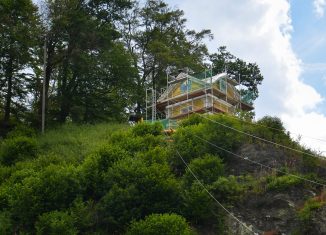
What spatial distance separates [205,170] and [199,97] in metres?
15.9

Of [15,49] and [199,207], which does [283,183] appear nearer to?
[199,207]

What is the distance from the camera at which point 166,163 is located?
20.9m

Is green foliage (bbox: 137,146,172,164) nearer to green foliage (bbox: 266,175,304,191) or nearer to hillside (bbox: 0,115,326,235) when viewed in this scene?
hillside (bbox: 0,115,326,235)

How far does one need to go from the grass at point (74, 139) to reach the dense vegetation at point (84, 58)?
10.5 feet

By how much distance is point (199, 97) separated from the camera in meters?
35.7

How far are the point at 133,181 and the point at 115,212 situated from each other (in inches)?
47.5

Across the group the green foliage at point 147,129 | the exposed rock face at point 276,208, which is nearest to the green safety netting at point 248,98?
the green foliage at point 147,129

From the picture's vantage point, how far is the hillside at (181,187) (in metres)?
18.2

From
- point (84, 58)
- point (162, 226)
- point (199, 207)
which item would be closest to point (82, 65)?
point (84, 58)

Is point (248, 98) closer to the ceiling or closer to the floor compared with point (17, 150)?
closer to the ceiling

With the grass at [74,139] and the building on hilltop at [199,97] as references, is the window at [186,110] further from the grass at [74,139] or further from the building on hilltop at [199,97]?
the grass at [74,139]

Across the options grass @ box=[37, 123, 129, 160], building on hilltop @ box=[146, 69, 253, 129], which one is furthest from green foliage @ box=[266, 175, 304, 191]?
building on hilltop @ box=[146, 69, 253, 129]

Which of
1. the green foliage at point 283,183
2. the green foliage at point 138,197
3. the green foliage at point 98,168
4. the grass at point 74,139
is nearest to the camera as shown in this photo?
the green foliage at point 138,197

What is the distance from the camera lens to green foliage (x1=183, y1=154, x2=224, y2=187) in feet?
64.8
